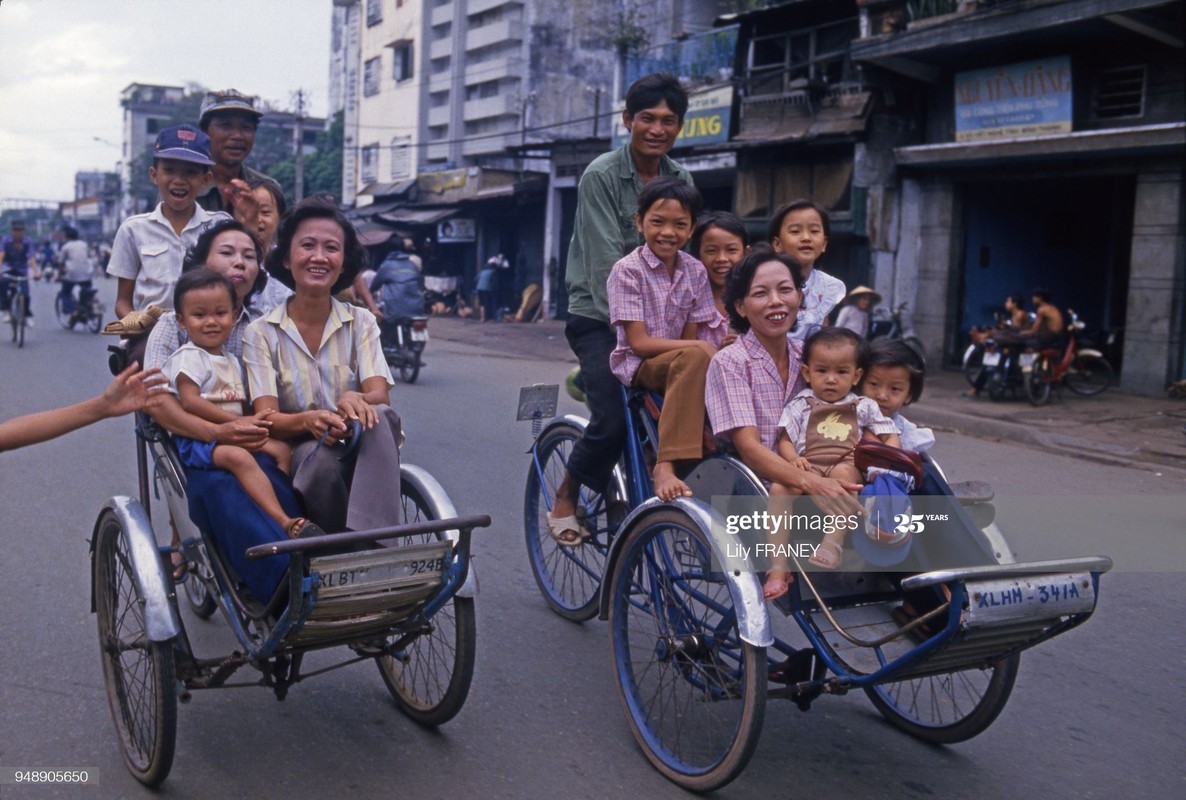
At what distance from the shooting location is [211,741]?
328cm

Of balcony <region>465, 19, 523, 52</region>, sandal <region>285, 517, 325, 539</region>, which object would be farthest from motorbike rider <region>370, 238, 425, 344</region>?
balcony <region>465, 19, 523, 52</region>

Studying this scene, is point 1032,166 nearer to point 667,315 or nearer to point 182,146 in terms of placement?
point 667,315

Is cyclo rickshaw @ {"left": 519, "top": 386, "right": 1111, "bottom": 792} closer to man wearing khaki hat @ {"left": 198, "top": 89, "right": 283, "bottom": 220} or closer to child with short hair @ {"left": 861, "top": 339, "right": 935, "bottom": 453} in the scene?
child with short hair @ {"left": 861, "top": 339, "right": 935, "bottom": 453}

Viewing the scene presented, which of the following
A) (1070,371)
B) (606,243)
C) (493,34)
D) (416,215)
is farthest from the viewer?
(493,34)

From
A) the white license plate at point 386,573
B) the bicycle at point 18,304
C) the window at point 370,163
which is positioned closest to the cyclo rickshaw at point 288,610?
the white license plate at point 386,573

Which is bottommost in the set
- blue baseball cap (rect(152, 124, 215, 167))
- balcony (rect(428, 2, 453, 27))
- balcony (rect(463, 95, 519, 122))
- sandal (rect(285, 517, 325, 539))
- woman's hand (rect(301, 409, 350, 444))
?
sandal (rect(285, 517, 325, 539))

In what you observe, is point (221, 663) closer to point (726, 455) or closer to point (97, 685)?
point (97, 685)

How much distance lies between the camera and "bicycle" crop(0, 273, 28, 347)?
1570cm

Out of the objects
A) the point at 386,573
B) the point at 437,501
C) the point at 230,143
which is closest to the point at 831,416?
the point at 437,501

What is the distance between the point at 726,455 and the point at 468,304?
27.8m

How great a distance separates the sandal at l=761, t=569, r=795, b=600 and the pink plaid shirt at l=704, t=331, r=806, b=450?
427mm

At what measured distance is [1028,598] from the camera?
8.63ft

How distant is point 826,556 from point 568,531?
62.7 inches

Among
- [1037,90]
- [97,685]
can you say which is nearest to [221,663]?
[97,685]
